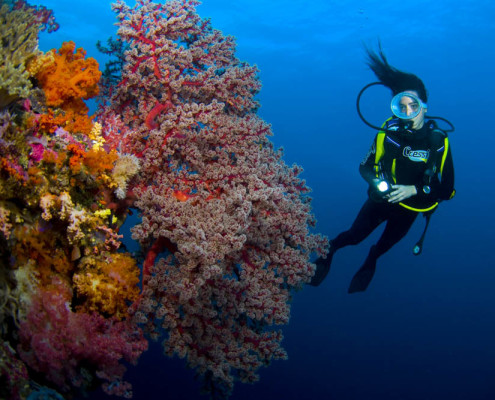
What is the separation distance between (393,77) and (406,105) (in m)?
0.72

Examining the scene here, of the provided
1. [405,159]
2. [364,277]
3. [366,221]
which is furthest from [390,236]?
[405,159]

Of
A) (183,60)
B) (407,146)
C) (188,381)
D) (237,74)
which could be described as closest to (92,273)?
(183,60)

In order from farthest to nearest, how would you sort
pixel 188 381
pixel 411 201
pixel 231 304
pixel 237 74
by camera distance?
1. pixel 188 381
2. pixel 411 201
3. pixel 237 74
4. pixel 231 304

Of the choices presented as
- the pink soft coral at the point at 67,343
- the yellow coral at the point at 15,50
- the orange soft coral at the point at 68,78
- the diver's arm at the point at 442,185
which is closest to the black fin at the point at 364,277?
the diver's arm at the point at 442,185

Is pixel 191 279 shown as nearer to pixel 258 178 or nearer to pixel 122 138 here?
pixel 258 178

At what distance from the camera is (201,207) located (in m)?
3.45

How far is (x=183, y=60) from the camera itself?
4039 mm

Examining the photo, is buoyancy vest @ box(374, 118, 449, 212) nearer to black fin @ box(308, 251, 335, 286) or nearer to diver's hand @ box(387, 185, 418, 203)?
diver's hand @ box(387, 185, 418, 203)

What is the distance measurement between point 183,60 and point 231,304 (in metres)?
3.13

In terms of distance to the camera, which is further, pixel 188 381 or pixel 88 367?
pixel 188 381

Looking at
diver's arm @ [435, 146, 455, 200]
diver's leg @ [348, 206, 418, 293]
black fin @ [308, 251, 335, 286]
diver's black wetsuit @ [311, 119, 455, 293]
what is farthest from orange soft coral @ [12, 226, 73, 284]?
diver's arm @ [435, 146, 455, 200]

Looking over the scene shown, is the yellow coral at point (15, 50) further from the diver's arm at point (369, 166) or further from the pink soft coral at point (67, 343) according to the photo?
the diver's arm at point (369, 166)

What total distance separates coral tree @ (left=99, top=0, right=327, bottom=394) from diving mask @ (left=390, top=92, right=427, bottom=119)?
7.15ft

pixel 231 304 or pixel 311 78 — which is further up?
pixel 311 78
